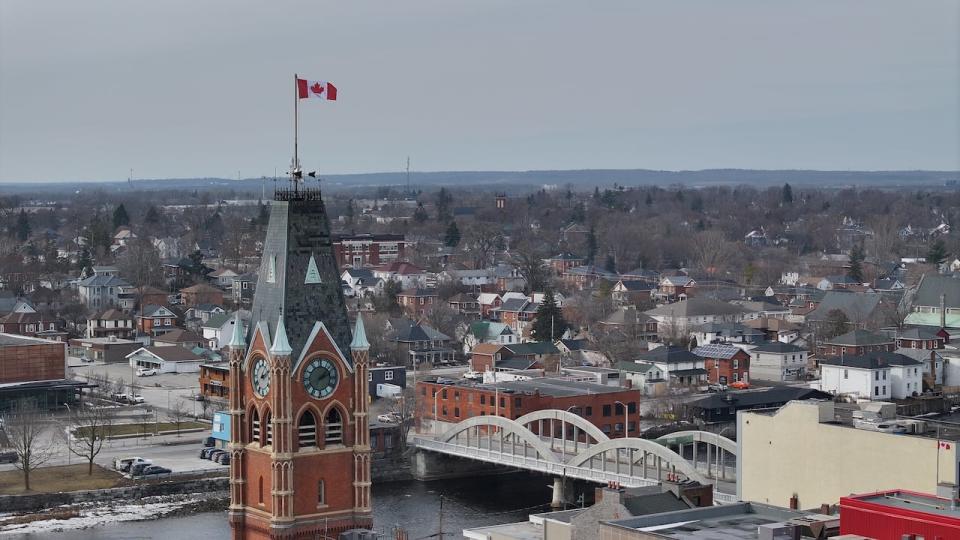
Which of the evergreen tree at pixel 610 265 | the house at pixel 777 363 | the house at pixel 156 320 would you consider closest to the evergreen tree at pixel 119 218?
the evergreen tree at pixel 610 265

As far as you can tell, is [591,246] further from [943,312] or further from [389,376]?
[389,376]

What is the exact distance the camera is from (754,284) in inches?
6250

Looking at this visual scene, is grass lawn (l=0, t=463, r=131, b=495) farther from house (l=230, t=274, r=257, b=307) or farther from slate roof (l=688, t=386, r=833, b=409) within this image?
house (l=230, t=274, r=257, b=307)

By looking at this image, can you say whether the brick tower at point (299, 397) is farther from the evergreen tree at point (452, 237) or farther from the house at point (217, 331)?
the evergreen tree at point (452, 237)

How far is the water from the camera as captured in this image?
65.2 meters

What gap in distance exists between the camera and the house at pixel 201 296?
13338 cm

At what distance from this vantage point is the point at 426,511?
70.2m

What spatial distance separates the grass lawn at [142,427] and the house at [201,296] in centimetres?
4488

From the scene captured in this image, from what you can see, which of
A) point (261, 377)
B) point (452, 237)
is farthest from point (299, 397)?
point (452, 237)

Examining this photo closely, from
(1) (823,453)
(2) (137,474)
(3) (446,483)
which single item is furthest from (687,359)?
(1) (823,453)

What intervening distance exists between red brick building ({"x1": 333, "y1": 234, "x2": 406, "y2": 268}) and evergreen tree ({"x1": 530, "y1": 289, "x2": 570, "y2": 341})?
47.3 metres

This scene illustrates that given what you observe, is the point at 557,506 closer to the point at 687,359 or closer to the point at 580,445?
the point at 580,445

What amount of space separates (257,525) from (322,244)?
5.86 metres

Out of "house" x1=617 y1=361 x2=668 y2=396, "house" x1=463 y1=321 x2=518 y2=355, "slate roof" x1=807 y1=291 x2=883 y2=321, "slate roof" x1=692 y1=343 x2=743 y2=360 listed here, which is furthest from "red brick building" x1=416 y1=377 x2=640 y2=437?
"slate roof" x1=807 y1=291 x2=883 y2=321
